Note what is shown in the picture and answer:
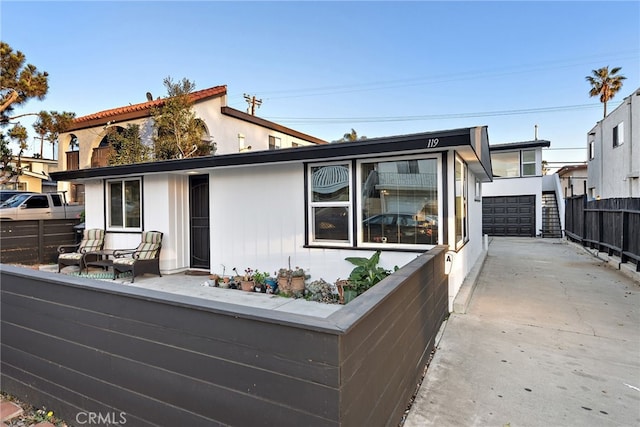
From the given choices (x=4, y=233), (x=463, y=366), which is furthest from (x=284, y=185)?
(x=4, y=233)

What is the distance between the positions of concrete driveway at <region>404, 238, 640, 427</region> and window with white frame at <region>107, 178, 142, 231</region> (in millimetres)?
7246

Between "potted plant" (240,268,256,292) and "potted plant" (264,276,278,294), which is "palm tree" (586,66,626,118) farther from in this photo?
"potted plant" (240,268,256,292)

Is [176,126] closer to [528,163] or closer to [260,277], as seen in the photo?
[260,277]

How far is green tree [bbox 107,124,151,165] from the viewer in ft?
40.3

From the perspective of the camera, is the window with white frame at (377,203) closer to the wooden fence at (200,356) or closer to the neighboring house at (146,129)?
the wooden fence at (200,356)

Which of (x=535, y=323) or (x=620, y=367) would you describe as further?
(x=535, y=323)

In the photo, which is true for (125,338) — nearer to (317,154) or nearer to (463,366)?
(463,366)

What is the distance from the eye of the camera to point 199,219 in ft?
25.7

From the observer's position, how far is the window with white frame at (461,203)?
209 inches

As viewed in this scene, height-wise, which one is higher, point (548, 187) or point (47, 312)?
point (548, 187)

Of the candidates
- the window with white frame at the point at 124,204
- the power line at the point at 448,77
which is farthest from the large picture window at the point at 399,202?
the power line at the point at 448,77

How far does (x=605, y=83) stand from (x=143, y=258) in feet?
104

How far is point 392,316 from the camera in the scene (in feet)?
6.79

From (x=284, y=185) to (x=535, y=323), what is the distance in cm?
439
